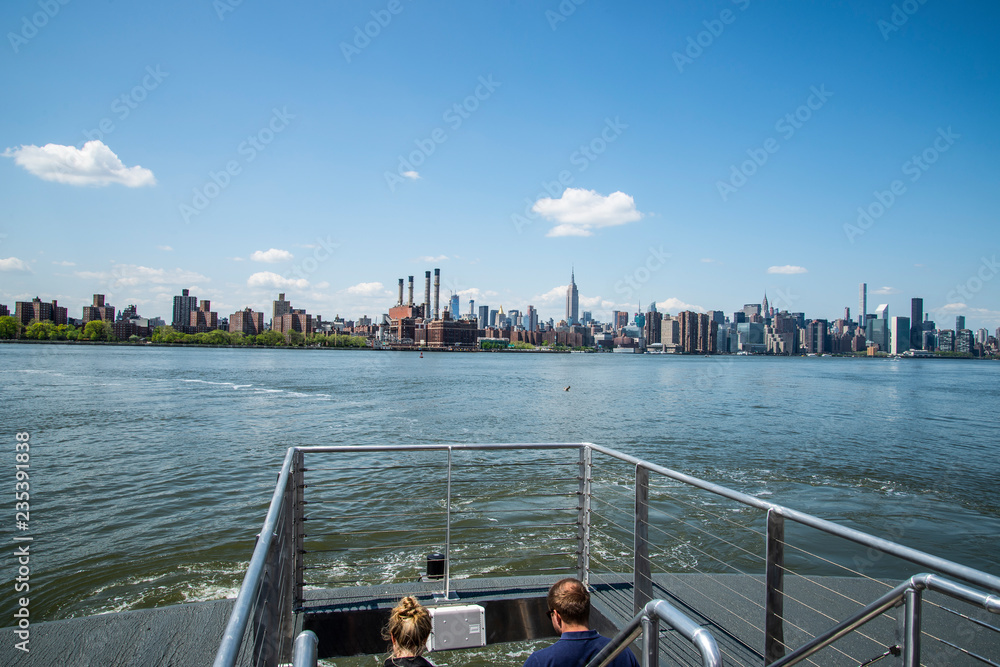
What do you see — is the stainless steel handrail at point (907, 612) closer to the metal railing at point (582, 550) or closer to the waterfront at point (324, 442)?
the metal railing at point (582, 550)

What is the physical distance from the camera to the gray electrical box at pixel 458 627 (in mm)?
4695

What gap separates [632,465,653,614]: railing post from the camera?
461 centimetres

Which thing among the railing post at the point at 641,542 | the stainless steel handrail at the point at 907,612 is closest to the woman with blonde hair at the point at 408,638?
the stainless steel handrail at the point at 907,612

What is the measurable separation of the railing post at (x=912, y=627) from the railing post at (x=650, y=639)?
1102mm

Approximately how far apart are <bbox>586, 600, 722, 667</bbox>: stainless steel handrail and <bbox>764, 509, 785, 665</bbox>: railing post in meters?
1.19

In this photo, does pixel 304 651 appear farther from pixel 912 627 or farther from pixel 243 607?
pixel 912 627

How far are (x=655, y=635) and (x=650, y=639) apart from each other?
0.03 meters

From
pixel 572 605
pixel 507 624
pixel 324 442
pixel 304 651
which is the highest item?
pixel 304 651

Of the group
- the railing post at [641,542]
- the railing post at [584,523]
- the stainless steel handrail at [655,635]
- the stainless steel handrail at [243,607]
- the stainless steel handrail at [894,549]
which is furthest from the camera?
the railing post at [584,523]

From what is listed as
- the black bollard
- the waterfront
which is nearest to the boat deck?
the black bollard

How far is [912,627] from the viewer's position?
252 cm

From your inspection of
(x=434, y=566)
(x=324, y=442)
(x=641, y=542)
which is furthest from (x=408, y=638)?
(x=324, y=442)

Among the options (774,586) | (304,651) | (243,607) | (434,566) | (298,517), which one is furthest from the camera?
(434,566)

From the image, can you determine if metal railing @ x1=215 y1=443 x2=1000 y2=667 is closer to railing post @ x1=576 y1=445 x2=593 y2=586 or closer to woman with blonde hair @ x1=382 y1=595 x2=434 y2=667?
railing post @ x1=576 y1=445 x2=593 y2=586
